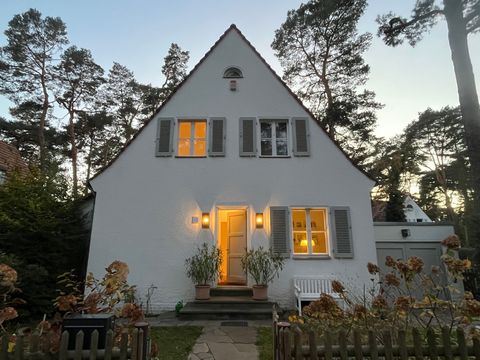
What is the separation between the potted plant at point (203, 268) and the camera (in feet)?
22.6

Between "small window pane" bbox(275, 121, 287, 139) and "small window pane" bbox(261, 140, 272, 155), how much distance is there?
384 mm

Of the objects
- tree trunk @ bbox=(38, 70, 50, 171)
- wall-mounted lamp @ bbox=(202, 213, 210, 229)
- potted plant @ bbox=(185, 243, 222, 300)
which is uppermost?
tree trunk @ bbox=(38, 70, 50, 171)

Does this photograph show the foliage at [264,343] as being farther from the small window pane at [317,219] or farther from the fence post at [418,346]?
the small window pane at [317,219]

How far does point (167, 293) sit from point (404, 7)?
441 inches

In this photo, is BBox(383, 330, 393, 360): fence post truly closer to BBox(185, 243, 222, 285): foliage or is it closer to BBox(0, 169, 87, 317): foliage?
BBox(185, 243, 222, 285): foliage

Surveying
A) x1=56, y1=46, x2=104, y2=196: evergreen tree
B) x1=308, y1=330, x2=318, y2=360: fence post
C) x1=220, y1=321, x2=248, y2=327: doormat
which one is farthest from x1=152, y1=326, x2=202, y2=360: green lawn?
x1=56, y1=46, x2=104, y2=196: evergreen tree

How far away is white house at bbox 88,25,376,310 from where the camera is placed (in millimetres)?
7512

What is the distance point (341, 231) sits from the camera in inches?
300

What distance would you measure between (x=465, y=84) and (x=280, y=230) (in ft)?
20.5

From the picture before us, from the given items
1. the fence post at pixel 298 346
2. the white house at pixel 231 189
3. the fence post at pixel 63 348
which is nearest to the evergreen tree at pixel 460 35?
the white house at pixel 231 189

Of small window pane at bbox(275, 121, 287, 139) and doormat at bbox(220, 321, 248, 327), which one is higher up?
small window pane at bbox(275, 121, 287, 139)

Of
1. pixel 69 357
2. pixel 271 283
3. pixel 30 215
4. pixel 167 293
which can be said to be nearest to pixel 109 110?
pixel 30 215

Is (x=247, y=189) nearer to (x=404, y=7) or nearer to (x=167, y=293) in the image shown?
(x=167, y=293)

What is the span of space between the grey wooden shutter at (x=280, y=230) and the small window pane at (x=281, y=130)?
7.59 ft
